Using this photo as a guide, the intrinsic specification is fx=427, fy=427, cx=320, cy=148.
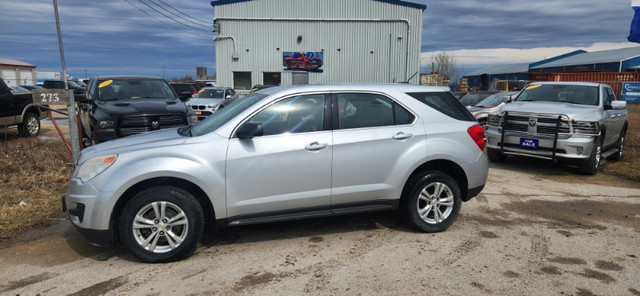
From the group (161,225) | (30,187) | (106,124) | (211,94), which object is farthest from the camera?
(211,94)

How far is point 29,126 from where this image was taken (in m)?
12.5

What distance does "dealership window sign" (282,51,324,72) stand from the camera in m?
26.2

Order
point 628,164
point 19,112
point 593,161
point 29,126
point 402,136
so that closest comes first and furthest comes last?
point 402,136 → point 593,161 → point 628,164 → point 19,112 → point 29,126

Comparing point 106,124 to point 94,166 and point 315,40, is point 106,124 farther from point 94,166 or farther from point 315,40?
point 315,40

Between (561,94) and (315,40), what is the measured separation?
18424 mm

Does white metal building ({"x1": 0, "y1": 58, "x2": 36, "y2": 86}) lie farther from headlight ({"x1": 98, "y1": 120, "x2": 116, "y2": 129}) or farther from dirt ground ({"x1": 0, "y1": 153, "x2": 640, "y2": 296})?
dirt ground ({"x1": 0, "y1": 153, "x2": 640, "y2": 296})

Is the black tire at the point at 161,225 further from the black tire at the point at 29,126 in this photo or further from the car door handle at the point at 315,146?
the black tire at the point at 29,126

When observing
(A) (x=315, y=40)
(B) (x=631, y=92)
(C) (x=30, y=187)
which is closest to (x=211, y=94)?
(A) (x=315, y=40)

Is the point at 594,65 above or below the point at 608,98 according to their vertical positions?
above

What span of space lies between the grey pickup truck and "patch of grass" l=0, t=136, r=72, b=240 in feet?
26.5

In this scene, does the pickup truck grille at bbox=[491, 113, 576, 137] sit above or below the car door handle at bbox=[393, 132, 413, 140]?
below

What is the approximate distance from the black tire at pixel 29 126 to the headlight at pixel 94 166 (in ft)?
33.9

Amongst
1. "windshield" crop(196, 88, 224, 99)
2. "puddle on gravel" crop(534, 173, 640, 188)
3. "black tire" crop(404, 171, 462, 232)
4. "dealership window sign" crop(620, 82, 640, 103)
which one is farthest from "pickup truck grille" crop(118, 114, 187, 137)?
"dealership window sign" crop(620, 82, 640, 103)

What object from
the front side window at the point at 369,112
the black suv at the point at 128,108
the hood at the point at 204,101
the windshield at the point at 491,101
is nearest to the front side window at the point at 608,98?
the windshield at the point at 491,101
